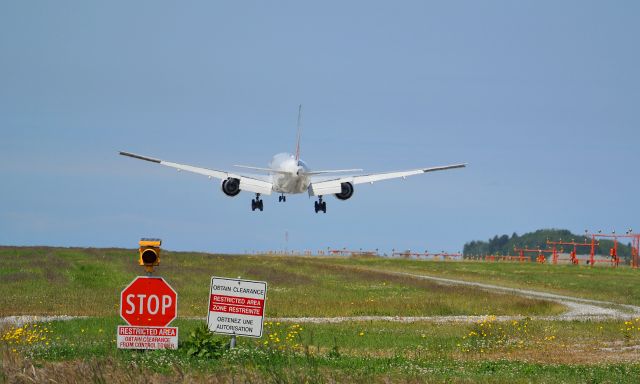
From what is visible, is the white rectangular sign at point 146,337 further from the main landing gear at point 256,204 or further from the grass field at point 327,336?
the main landing gear at point 256,204

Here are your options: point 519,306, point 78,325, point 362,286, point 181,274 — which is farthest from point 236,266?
point 78,325

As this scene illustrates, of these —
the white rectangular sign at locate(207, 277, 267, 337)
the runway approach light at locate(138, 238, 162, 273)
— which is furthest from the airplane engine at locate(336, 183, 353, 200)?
the runway approach light at locate(138, 238, 162, 273)

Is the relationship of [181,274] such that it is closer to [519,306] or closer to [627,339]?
[519,306]

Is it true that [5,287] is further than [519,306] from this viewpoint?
Yes

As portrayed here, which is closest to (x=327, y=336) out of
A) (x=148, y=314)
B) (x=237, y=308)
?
(x=237, y=308)

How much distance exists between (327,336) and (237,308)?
11.3m

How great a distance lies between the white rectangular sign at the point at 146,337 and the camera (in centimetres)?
2331

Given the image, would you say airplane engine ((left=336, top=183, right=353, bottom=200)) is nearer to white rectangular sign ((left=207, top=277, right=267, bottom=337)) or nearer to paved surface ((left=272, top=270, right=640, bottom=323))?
paved surface ((left=272, top=270, right=640, bottom=323))

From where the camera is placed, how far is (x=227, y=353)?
2402cm

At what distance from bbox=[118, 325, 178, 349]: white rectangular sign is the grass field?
0.23 meters

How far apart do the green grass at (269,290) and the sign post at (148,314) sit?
21.7 metres

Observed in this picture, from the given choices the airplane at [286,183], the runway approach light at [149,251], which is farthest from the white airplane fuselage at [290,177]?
the runway approach light at [149,251]

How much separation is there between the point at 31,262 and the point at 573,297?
44.0m

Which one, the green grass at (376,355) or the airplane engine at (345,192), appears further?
the airplane engine at (345,192)
